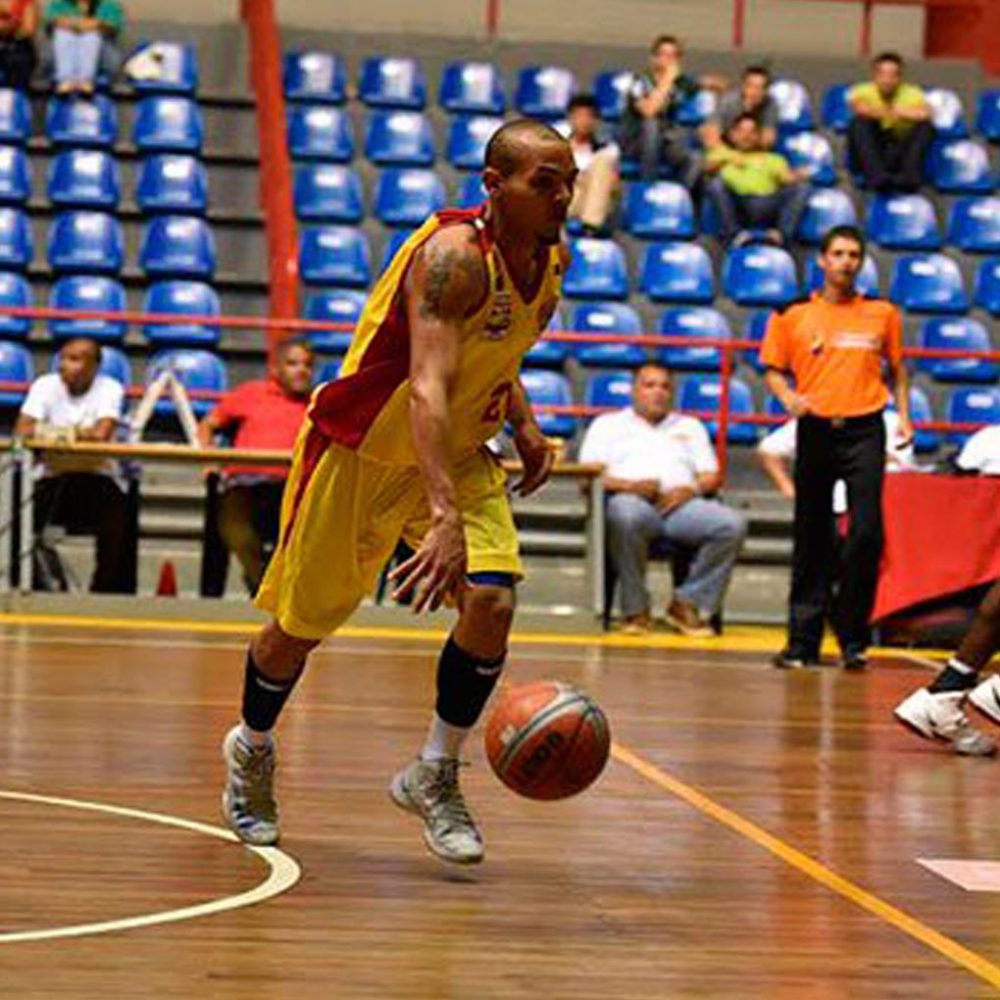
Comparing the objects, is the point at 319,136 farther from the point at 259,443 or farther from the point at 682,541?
the point at 682,541

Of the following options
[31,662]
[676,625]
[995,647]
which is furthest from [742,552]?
[995,647]

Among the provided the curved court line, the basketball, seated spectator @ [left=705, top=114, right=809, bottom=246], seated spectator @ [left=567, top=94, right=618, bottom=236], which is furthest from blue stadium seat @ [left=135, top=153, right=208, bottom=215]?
the basketball

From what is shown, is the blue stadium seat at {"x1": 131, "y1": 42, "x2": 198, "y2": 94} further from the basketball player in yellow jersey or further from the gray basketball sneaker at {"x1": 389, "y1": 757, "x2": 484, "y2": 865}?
the gray basketball sneaker at {"x1": 389, "y1": 757, "x2": 484, "y2": 865}

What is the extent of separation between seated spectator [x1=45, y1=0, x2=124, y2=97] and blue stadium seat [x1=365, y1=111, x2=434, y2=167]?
1.93 m

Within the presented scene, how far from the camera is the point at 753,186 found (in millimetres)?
18859

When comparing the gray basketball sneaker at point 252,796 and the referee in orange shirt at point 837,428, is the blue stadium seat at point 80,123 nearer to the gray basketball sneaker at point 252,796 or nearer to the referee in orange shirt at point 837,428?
the referee in orange shirt at point 837,428

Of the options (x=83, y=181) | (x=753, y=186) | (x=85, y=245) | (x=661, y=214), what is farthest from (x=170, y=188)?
(x=753, y=186)

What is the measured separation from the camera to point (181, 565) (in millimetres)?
15859

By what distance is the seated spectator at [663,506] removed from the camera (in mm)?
14469

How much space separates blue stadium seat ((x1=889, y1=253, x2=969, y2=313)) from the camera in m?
19.0

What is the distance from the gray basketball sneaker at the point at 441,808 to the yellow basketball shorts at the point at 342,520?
1.37 feet

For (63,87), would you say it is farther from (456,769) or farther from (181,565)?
(456,769)

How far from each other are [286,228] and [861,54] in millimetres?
5770

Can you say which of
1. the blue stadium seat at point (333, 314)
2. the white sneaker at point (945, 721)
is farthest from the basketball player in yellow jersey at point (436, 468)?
the blue stadium seat at point (333, 314)
